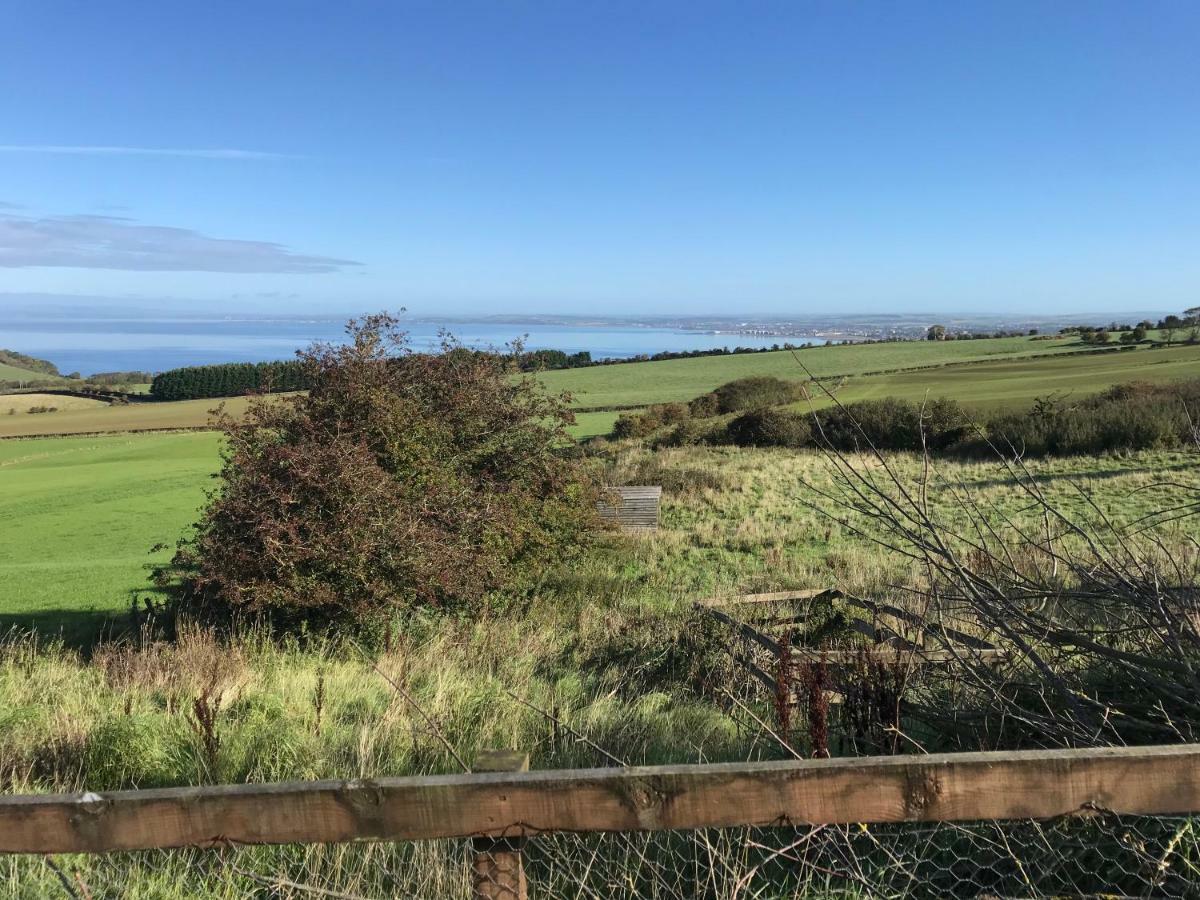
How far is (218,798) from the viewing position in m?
2.30

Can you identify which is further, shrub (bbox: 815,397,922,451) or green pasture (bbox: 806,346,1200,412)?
green pasture (bbox: 806,346,1200,412)

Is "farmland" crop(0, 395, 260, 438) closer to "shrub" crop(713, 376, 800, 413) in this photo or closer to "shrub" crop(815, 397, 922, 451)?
"shrub" crop(713, 376, 800, 413)

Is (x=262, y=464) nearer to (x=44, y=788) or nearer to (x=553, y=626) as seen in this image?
(x=553, y=626)

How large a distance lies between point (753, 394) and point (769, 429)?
9797mm

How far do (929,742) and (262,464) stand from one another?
804cm

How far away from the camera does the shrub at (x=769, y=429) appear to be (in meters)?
40.5

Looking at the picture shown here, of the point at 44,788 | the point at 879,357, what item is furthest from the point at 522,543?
the point at 879,357

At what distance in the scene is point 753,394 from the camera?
5062 cm

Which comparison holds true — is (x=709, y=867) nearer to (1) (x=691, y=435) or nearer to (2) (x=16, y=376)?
(1) (x=691, y=435)

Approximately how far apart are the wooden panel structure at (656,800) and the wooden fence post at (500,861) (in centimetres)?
9

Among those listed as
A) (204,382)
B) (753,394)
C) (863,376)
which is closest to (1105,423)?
(753,394)

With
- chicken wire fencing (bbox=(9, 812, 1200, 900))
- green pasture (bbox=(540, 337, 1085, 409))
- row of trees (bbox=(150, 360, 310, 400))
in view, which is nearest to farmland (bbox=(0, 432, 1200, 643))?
chicken wire fencing (bbox=(9, 812, 1200, 900))

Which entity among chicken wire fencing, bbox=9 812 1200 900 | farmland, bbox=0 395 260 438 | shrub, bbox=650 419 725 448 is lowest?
shrub, bbox=650 419 725 448

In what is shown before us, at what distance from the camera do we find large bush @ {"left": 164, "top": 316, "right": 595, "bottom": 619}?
949 centimetres
